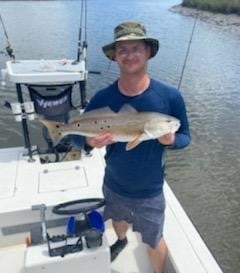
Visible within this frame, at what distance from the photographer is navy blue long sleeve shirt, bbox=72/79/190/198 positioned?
2527 mm

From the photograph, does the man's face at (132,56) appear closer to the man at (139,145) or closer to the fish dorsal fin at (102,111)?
the man at (139,145)

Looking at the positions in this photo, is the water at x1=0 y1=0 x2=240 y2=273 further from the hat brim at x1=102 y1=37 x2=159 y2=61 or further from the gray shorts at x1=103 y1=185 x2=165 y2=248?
the hat brim at x1=102 y1=37 x2=159 y2=61

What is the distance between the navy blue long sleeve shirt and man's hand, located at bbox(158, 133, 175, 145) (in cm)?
6

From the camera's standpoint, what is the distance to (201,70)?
560 inches

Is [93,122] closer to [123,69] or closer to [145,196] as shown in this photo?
[123,69]

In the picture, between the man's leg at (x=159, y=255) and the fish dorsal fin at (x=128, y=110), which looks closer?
the fish dorsal fin at (x=128, y=110)

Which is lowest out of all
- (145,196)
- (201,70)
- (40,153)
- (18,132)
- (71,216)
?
(201,70)

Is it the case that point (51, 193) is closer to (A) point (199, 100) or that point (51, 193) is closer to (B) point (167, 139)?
(B) point (167, 139)

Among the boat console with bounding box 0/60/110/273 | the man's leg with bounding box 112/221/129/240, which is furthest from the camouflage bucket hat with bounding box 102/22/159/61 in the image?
the man's leg with bounding box 112/221/129/240

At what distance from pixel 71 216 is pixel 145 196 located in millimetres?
686

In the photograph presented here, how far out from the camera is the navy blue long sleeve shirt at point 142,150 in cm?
253

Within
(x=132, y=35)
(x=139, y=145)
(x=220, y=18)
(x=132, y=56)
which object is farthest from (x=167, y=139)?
(x=220, y=18)

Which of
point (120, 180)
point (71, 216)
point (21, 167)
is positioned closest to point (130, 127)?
point (120, 180)

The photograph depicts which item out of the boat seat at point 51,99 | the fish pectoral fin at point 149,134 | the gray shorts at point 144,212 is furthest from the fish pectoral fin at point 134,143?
the boat seat at point 51,99
